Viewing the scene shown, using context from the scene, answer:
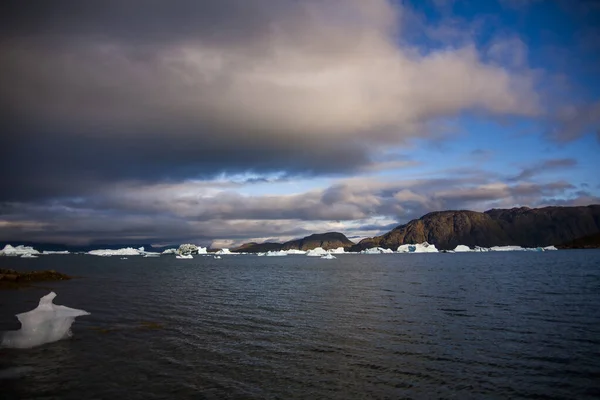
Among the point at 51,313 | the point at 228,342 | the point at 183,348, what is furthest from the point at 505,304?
the point at 51,313

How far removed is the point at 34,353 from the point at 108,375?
726 centimetres

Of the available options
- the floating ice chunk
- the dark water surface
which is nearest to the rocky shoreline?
the dark water surface

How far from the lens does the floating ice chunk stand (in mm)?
23484

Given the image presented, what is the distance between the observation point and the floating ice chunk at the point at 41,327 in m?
23.5

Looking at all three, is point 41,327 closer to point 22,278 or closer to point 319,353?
point 319,353

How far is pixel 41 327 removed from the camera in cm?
2419

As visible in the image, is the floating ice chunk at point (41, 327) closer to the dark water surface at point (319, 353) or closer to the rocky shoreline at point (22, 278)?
the dark water surface at point (319, 353)

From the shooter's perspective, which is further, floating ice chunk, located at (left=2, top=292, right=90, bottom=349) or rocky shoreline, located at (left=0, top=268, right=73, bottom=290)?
rocky shoreline, located at (left=0, top=268, right=73, bottom=290)

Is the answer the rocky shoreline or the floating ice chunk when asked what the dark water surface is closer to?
the floating ice chunk

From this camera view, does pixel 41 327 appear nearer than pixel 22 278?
Yes

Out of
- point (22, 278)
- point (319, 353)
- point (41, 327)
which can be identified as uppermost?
point (41, 327)

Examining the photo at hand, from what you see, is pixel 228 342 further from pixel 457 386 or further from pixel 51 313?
pixel 457 386

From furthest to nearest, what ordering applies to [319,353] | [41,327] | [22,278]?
[22,278]
[41,327]
[319,353]

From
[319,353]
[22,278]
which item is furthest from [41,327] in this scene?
[22,278]
